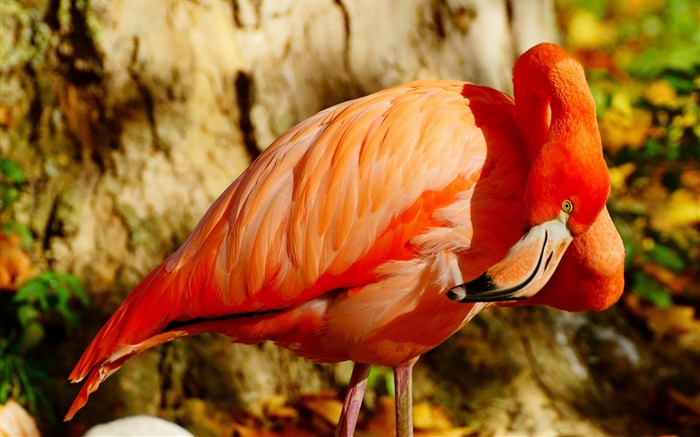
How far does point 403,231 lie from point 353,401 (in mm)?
735

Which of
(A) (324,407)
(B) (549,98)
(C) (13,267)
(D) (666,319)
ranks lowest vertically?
(D) (666,319)

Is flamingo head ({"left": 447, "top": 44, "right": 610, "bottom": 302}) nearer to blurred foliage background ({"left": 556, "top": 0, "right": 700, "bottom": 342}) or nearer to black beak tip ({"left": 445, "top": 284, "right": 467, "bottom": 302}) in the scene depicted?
black beak tip ({"left": 445, "top": 284, "right": 467, "bottom": 302})

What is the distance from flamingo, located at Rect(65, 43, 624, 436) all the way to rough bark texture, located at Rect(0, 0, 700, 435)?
90 cm

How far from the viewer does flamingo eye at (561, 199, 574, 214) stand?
214 centimetres

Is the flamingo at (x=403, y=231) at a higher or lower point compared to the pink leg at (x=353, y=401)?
higher

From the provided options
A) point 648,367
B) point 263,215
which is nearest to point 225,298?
point 263,215

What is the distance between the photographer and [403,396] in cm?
267

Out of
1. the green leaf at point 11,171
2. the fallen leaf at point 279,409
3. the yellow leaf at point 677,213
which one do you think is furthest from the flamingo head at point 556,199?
the yellow leaf at point 677,213

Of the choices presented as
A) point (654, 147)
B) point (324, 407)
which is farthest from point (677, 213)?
point (324, 407)

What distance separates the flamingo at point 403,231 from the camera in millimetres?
2160

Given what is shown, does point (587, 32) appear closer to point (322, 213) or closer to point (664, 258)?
point (664, 258)

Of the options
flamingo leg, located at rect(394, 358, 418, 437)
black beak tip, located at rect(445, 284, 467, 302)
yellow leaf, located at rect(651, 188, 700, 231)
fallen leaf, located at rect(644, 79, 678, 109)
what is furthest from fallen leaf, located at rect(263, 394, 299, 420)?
fallen leaf, located at rect(644, 79, 678, 109)

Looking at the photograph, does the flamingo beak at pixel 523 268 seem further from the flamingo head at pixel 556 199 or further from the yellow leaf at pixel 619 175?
the yellow leaf at pixel 619 175

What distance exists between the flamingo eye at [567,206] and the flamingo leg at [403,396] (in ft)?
2.18
